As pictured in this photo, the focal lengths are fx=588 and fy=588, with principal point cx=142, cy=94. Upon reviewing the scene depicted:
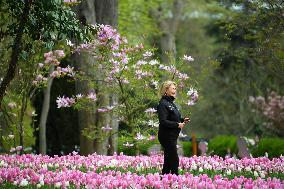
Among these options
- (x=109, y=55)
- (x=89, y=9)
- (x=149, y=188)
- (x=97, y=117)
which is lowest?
(x=149, y=188)

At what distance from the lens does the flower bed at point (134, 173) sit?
8562mm

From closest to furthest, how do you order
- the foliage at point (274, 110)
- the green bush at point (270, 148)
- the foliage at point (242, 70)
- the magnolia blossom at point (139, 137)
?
the magnolia blossom at point (139, 137), the foliage at point (242, 70), the green bush at point (270, 148), the foliage at point (274, 110)

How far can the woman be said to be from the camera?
31.6 feet

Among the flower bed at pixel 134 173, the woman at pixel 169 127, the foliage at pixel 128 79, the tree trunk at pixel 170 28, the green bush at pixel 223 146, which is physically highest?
the tree trunk at pixel 170 28

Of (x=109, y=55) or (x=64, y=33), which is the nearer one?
(x=64, y=33)

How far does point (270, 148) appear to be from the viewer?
19969 mm

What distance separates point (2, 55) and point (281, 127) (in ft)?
52.5

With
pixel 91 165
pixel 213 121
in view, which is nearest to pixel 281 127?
pixel 213 121

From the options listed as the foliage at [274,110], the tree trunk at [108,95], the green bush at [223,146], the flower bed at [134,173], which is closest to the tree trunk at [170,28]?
the foliage at [274,110]

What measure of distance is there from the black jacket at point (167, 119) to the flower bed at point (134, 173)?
69cm

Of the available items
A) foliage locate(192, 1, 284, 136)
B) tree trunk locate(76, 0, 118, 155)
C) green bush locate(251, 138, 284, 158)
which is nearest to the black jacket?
tree trunk locate(76, 0, 118, 155)

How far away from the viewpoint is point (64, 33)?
10188mm

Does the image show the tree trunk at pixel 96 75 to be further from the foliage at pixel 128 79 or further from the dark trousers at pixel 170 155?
the dark trousers at pixel 170 155

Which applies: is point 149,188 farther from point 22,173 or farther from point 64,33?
point 64,33
